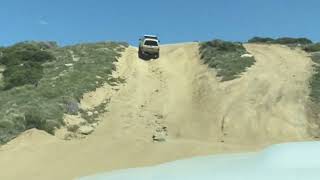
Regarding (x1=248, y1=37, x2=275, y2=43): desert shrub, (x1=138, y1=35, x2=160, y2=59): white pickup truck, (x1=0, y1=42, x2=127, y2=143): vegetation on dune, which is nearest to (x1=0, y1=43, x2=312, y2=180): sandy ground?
(x1=0, y1=42, x2=127, y2=143): vegetation on dune

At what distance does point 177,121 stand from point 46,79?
1009cm

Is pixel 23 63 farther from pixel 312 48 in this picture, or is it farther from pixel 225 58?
pixel 312 48

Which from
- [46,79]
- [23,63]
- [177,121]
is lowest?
[177,121]

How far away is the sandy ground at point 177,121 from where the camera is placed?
21.0 metres

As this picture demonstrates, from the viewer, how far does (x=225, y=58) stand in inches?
1549

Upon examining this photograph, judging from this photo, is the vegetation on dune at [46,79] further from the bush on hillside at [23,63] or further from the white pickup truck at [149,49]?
the white pickup truck at [149,49]

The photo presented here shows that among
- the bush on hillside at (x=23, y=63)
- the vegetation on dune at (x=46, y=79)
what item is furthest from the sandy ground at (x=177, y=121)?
the bush on hillside at (x=23, y=63)

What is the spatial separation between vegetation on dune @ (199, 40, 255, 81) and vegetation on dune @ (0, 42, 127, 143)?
6455 mm

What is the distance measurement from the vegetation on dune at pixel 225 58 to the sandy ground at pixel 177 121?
2.17ft

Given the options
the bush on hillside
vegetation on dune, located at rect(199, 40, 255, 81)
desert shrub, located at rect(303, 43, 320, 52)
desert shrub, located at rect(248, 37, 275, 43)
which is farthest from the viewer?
desert shrub, located at rect(248, 37, 275, 43)

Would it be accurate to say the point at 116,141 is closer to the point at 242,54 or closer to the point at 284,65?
the point at 284,65

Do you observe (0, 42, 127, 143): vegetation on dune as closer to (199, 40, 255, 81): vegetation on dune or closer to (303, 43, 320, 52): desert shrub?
(199, 40, 255, 81): vegetation on dune

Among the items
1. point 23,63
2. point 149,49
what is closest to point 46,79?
point 23,63

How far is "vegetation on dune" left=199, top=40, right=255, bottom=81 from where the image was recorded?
116ft
